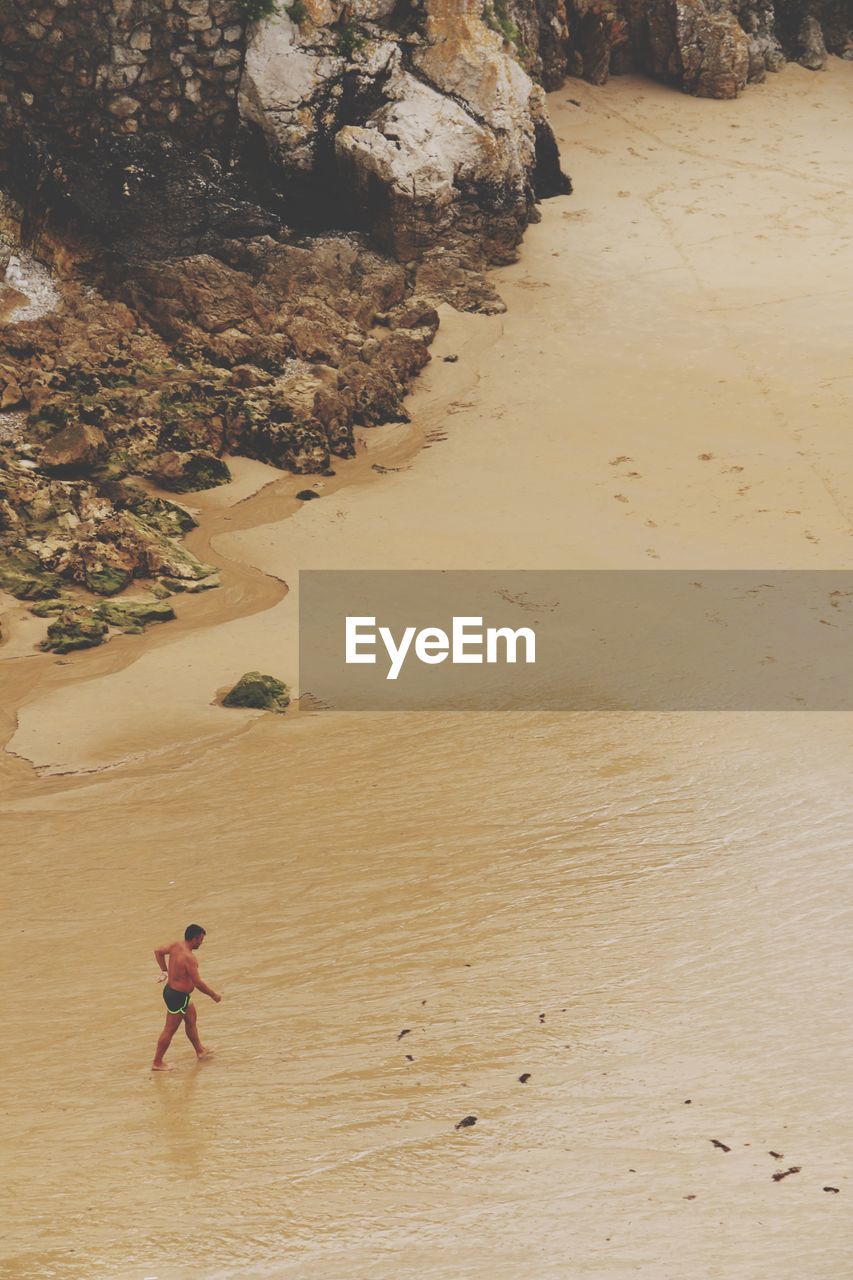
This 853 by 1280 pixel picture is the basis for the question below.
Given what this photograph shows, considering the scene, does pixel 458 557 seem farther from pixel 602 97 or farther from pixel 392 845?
pixel 602 97

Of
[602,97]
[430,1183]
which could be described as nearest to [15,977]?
Result: [430,1183]

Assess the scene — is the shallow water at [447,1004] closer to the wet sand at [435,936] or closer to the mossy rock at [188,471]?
the wet sand at [435,936]

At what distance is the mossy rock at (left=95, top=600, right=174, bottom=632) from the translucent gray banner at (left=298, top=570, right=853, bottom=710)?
1.31m

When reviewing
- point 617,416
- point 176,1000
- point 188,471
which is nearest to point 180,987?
point 176,1000

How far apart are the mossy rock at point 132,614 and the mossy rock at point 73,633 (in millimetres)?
153

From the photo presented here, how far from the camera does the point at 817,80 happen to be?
2570 cm

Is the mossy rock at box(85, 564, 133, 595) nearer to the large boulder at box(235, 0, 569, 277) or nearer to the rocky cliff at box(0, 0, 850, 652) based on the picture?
the rocky cliff at box(0, 0, 850, 652)

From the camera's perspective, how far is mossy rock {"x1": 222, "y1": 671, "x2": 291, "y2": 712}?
33.4ft

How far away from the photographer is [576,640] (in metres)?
11.6

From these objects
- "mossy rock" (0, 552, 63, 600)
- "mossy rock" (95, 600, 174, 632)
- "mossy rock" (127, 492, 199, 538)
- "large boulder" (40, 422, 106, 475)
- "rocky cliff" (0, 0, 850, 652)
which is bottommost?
"mossy rock" (95, 600, 174, 632)

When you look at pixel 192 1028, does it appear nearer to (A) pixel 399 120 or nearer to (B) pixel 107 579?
(B) pixel 107 579

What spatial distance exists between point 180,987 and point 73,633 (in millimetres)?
6109

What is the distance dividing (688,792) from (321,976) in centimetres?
308

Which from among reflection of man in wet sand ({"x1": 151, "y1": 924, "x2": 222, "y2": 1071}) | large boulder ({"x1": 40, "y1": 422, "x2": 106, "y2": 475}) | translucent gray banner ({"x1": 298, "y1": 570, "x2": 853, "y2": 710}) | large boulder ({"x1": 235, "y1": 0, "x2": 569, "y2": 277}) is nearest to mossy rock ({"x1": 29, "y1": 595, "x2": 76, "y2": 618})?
translucent gray banner ({"x1": 298, "y1": 570, "x2": 853, "y2": 710})
